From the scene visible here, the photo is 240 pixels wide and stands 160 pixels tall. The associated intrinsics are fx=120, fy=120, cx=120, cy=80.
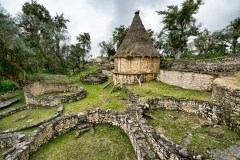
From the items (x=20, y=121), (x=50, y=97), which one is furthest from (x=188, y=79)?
(x=20, y=121)

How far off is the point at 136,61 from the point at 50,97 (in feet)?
31.2

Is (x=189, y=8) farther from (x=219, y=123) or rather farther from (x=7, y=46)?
(x=7, y=46)

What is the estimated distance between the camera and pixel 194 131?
16.6 feet

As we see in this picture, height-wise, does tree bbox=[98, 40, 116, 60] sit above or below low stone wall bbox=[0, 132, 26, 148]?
above

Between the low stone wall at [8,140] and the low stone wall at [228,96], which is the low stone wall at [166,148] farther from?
the low stone wall at [8,140]

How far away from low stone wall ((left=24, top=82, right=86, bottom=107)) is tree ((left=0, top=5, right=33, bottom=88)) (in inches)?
133

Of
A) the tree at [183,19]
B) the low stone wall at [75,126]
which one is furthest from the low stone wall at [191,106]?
the tree at [183,19]

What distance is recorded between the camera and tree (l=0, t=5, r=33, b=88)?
12.8 meters

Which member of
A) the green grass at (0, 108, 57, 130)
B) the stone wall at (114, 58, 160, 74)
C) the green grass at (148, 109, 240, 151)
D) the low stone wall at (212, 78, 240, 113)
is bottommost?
the green grass at (0, 108, 57, 130)

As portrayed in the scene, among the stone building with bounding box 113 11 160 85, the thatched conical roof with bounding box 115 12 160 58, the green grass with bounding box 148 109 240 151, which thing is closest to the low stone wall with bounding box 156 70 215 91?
the stone building with bounding box 113 11 160 85

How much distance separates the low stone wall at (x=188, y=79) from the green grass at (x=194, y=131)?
421 centimetres

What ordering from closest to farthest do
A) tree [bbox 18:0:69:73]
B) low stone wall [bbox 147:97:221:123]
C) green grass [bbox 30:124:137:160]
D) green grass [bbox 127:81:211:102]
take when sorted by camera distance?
green grass [bbox 30:124:137:160], low stone wall [bbox 147:97:221:123], green grass [bbox 127:81:211:102], tree [bbox 18:0:69:73]

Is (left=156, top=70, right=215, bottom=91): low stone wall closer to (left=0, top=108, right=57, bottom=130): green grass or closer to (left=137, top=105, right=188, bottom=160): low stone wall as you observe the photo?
(left=137, top=105, right=188, bottom=160): low stone wall

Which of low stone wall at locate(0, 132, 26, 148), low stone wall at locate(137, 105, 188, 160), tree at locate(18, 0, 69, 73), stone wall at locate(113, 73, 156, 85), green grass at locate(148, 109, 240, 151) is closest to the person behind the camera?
low stone wall at locate(137, 105, 188, 160)
